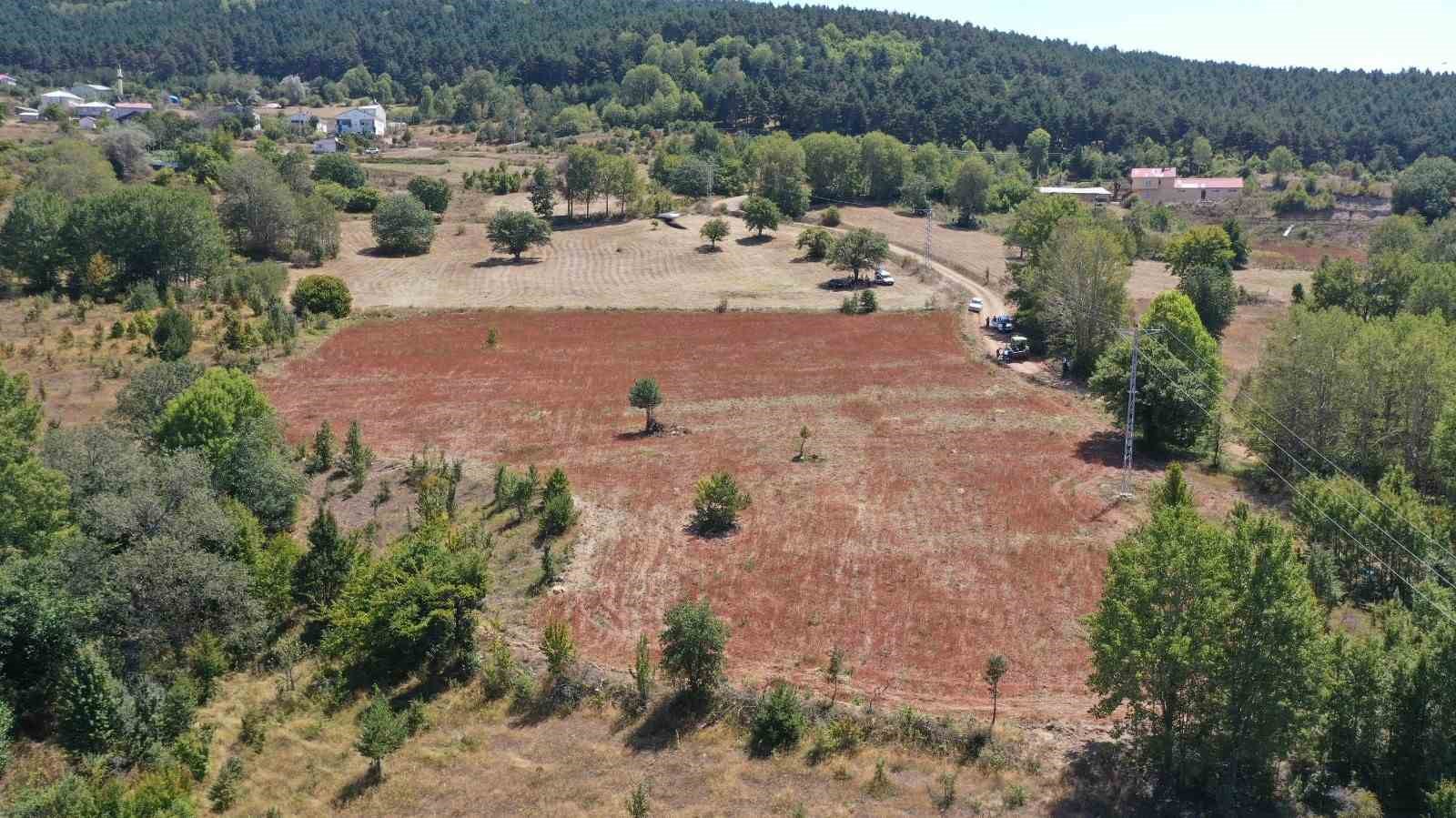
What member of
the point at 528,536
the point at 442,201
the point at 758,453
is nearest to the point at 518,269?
the point at 442,201

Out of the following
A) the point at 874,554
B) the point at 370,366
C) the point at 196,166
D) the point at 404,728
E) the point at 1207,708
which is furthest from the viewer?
the point at 196,166

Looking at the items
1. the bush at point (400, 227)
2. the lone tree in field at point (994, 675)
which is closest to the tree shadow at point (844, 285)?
the bush at point (400, 227)

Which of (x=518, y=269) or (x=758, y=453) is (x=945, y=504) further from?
(x=518, y=269)

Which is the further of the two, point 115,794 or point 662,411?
point 662,411

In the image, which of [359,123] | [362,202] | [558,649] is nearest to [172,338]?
[558,649]

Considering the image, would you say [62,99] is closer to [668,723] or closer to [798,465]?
[798,465]

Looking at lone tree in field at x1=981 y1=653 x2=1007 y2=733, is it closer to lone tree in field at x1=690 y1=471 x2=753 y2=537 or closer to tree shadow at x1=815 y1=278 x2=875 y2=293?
lone tree in field at x1=690 y1=471 x2=753 y2=537

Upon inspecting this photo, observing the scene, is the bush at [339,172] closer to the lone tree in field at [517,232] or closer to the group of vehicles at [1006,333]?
the lone tree in field at [517,232]
